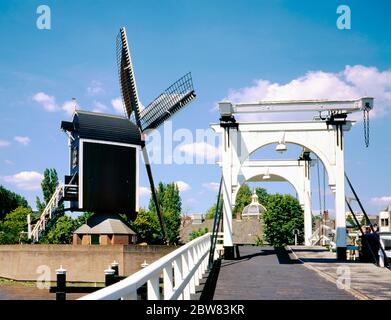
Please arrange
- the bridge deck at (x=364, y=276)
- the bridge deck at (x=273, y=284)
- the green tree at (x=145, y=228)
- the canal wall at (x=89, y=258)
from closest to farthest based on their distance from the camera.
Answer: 1. the bridge deck at (x=273, y=284)
2. the bridge deck at (x=364, y=276)
3. the canal wall at (x=89, y=258)
4. the green tree at (x=145, y=228)

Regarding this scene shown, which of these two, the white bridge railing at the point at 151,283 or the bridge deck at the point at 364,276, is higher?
the white bridge railing at the point at 151,283

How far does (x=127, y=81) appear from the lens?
1720 inches

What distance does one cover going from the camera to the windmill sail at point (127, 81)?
43.1 meters

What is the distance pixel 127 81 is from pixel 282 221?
27.6 m

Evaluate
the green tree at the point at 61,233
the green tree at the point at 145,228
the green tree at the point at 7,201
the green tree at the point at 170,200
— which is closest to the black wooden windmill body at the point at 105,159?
the green tree at the point at 145,228

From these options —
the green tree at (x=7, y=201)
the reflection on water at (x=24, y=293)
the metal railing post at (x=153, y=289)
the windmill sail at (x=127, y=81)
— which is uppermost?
the windmill sail at (x=127, y=81)

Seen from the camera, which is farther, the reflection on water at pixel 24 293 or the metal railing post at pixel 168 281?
the reflection on water at pixel 24 293

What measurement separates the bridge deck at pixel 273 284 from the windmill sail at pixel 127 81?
97.0 ft

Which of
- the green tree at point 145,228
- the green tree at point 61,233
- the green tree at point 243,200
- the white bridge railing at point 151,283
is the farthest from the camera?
the green tree at point 243,200

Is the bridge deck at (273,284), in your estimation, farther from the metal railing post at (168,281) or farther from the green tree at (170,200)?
the green tree at (170,200)

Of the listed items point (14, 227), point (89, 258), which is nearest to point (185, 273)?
point (89, 258)

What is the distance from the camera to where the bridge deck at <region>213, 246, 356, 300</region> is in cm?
911

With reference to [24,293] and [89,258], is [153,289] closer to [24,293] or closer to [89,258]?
[24,293]
